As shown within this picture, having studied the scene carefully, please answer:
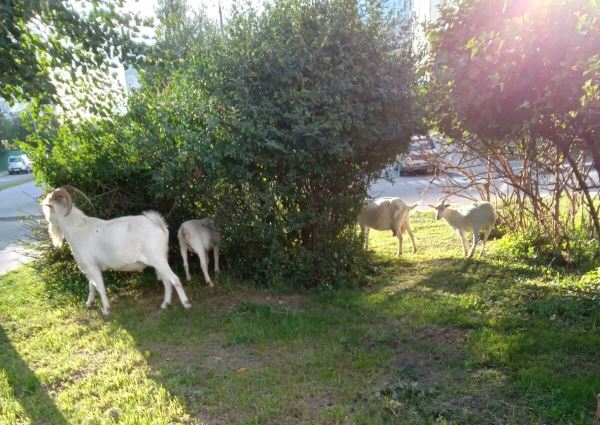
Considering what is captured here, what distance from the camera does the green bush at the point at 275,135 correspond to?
18.3ft

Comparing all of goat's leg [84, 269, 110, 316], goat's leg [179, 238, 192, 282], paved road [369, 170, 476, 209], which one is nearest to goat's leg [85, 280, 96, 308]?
goat's leg [84, 269, 110, 316]

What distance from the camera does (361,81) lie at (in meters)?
5.69

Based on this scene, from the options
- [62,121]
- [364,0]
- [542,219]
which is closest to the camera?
[364,0]

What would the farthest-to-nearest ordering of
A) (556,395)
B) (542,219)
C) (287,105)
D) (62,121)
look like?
(542,219) → (62,121) → (287,105) → (556,395)

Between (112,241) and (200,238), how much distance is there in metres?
1.17

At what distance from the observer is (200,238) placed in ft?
21.5

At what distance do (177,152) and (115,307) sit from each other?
2.14 metres

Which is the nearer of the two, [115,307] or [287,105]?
[287,105]

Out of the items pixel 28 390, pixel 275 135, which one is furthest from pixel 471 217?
pixel 28 390

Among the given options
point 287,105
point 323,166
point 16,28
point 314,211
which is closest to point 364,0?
point 287,105

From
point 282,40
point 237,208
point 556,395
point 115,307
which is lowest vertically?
point 115,307

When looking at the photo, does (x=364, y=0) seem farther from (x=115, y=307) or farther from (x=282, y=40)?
(x=115, y=307)

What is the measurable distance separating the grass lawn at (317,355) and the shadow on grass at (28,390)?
16 millimetres

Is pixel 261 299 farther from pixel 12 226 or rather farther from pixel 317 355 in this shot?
pixel 12 226
